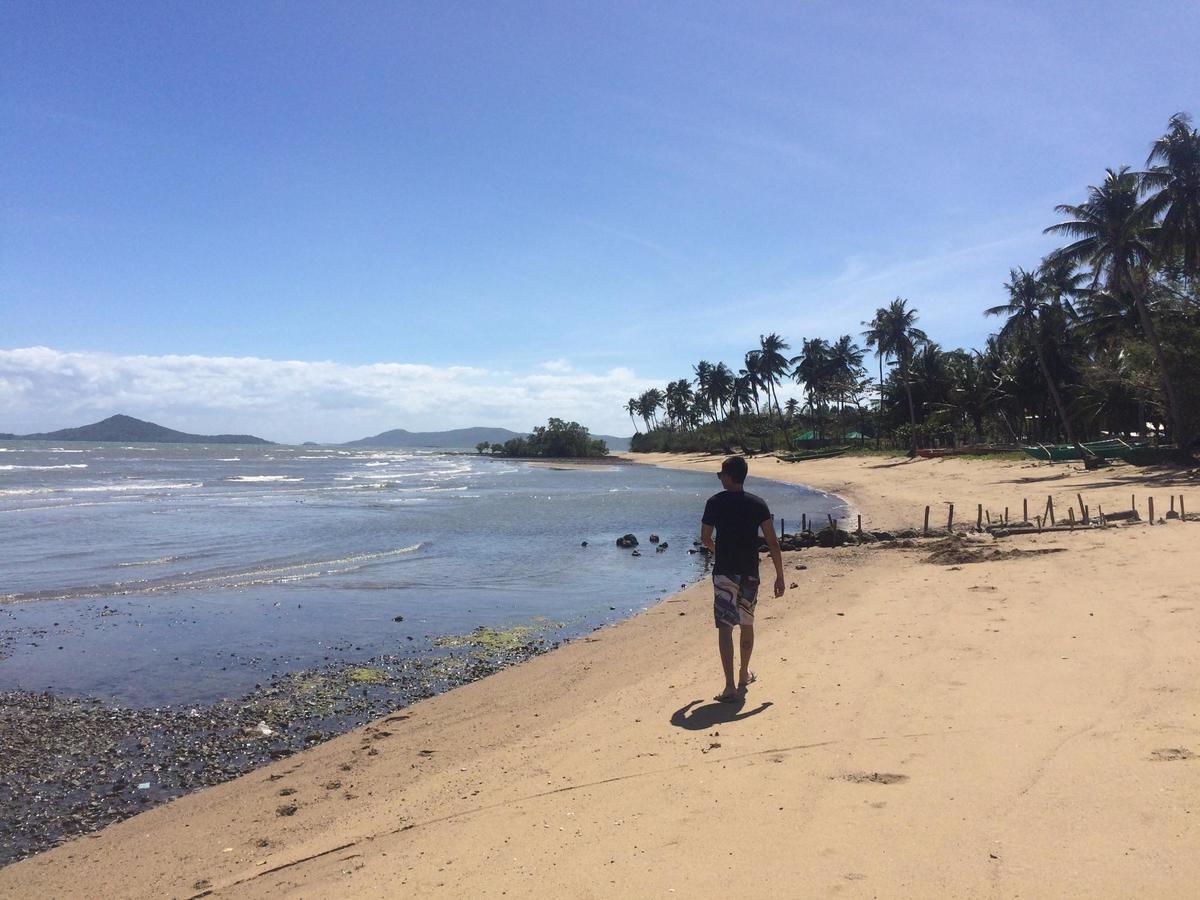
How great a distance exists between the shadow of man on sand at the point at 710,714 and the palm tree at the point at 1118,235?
3410cm

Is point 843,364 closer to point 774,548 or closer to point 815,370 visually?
point 815,370

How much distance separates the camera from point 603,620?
12453mm

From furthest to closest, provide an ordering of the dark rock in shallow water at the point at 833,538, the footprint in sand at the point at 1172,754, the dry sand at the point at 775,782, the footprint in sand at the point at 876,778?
the dark rock in shallow water at the point at 833,538 → the footprint in sand at the point at 876,778 → the footprint in sand at the point at 1172,754 → the dry sand at the point at 775,782

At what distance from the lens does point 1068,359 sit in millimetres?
52625

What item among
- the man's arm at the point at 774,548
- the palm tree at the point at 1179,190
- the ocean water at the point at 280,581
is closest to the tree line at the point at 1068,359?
the palm tree at the point at 1179,190

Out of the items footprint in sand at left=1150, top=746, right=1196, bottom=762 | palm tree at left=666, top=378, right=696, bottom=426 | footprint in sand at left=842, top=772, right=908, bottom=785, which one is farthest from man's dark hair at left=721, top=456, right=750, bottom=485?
palm tree at left=666, top=378, right=696, bottom=426

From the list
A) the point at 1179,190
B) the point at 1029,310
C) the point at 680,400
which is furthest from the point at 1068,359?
the point at 680,400

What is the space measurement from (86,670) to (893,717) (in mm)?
9402

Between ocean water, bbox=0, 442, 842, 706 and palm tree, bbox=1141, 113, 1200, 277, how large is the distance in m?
17.5

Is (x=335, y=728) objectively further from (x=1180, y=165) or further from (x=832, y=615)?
(x=1180, y=165)

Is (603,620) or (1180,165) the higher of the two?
(1180,165)

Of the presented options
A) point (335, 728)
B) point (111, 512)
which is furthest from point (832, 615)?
point (111, 512)

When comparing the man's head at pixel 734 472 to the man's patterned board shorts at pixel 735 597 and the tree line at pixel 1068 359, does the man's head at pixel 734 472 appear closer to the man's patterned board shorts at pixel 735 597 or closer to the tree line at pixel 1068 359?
the man's patterned board shorts at pixel 735 597

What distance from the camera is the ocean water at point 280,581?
10.3 meters
